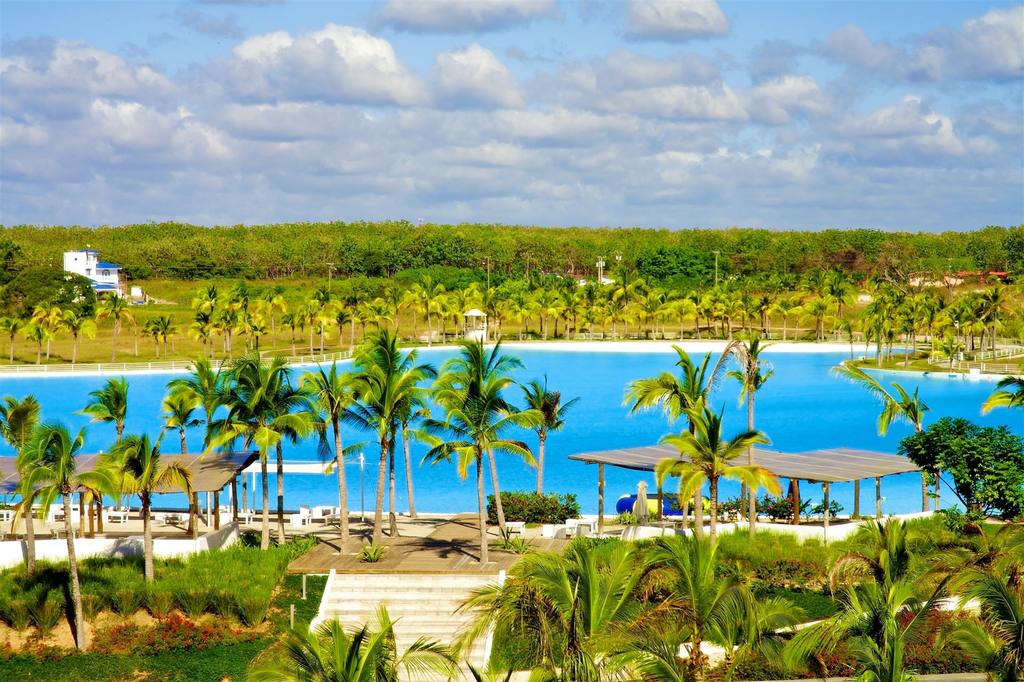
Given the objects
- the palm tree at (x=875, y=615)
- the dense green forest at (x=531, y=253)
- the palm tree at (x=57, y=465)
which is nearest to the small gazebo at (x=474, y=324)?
the dense green forest at (x=531, y=253)

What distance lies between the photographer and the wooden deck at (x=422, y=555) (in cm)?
2712

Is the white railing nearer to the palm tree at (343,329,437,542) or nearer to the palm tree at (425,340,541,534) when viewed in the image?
the palm tree at (343,329,437,542)

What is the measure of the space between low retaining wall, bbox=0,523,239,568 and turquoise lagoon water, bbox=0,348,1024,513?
642 centimetres

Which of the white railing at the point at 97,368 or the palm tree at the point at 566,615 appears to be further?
the white railing at the point at 97,368

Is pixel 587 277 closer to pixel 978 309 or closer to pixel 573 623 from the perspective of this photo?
pixel 978 309

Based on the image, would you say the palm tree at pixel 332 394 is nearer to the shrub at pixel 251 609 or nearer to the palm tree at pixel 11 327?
the shrub at pixel 251 609

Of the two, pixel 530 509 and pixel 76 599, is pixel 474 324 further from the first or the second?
pixel 76 599

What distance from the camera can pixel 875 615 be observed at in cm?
1752

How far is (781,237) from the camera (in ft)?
518

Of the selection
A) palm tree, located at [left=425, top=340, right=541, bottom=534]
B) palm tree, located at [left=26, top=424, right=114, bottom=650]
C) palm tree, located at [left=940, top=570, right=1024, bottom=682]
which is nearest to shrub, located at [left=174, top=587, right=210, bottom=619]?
palm tree, located at [left=26, top=424, right=114, bottom=650]

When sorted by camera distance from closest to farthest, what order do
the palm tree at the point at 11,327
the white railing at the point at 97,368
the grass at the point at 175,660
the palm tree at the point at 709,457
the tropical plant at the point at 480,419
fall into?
the grass at the point at 175,660 → the palm tree at the point at 709,457 → the tropical plant at the point at 480,419 → the white railing at the point at 97,368 → the palm tree at the point at 11,327

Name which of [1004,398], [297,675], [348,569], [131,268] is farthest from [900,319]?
[131,268]

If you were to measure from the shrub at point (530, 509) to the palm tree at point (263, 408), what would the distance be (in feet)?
20.6

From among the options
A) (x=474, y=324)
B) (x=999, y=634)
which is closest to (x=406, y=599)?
(x=999, y=634)
